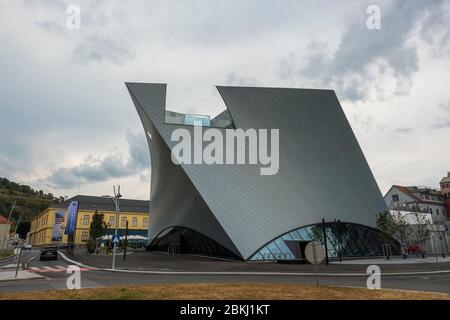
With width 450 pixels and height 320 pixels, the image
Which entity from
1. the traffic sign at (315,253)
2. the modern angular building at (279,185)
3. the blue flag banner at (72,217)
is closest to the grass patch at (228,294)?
the traffic sign at (315,253)

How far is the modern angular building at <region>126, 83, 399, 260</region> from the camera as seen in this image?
32625mm

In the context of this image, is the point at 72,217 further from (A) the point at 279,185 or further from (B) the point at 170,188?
(A) the point at 279,185

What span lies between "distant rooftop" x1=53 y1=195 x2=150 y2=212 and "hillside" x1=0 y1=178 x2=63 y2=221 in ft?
182

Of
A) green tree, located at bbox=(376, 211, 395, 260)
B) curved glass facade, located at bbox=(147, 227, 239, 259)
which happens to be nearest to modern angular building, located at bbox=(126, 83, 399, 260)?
curved glass facade, located at bbox=(147, 227, 239, 259)

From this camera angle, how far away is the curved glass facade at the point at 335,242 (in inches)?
1240

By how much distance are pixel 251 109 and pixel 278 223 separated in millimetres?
13573

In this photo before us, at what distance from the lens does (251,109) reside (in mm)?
36594

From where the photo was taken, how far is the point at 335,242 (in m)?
34.8

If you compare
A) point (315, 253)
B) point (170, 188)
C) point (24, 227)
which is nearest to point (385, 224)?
point (170, 188)

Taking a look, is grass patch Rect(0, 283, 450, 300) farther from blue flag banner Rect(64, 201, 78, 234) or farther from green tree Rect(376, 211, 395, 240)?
blue flag banner Rect(64, 201, 78, 234)

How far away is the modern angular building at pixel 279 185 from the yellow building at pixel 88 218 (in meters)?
50.7

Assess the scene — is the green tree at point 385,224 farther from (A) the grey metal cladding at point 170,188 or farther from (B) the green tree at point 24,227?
(B) the green tree at point 24,227

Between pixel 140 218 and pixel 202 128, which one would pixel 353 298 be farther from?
pixel 140 218
